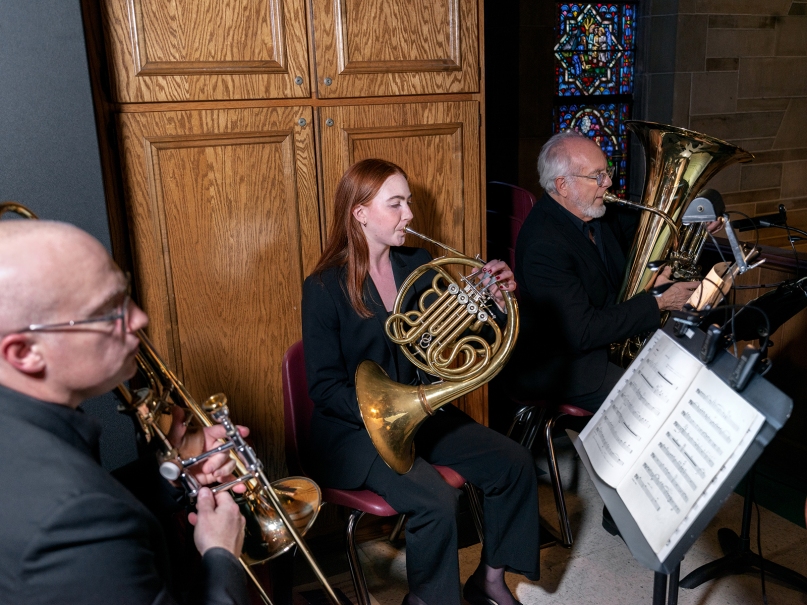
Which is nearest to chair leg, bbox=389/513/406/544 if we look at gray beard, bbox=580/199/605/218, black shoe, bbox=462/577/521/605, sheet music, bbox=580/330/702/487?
black shoe, bbox=462/577/521/605

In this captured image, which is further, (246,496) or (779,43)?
(779,43)

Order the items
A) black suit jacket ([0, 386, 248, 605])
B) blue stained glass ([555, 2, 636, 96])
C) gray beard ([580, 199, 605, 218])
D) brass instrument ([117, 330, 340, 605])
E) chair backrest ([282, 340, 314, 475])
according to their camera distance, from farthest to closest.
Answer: blue stained glass ([555, 2, 636, 96]) < gray beard ([580, 199, 605, 218]) < chair backrest ([282, 340, 314, 475]) < brass instrument ([117, 330, 340, 605]) < black suit jacket ([0, 386, 248, 605])

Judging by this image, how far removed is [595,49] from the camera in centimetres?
441

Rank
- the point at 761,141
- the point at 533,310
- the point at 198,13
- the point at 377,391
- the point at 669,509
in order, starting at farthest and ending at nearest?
the point at 761,141 → the point at 533,310 → the point at 198,13 → the point at 377,391 → the point at 669,509

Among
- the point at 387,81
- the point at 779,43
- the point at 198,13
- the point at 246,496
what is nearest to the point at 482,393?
the point at 387,81

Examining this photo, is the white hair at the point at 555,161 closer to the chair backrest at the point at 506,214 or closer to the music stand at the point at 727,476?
the chair backrest at the point at 506,214

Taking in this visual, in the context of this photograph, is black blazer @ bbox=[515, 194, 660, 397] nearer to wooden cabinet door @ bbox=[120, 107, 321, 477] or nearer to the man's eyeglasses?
wooden cabinet door @ bbox=[120, 107, 321, 477]

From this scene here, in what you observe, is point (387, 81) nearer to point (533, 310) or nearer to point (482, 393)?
point (533, 310)

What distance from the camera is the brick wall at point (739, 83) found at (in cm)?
436

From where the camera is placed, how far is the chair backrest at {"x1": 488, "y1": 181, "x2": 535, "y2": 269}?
321 centimetres

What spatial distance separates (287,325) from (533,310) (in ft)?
2.94

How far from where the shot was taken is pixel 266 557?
1619 mm

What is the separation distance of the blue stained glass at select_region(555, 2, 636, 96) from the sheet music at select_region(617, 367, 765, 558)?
3.21 meters

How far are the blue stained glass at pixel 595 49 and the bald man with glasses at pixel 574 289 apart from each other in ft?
5.35
